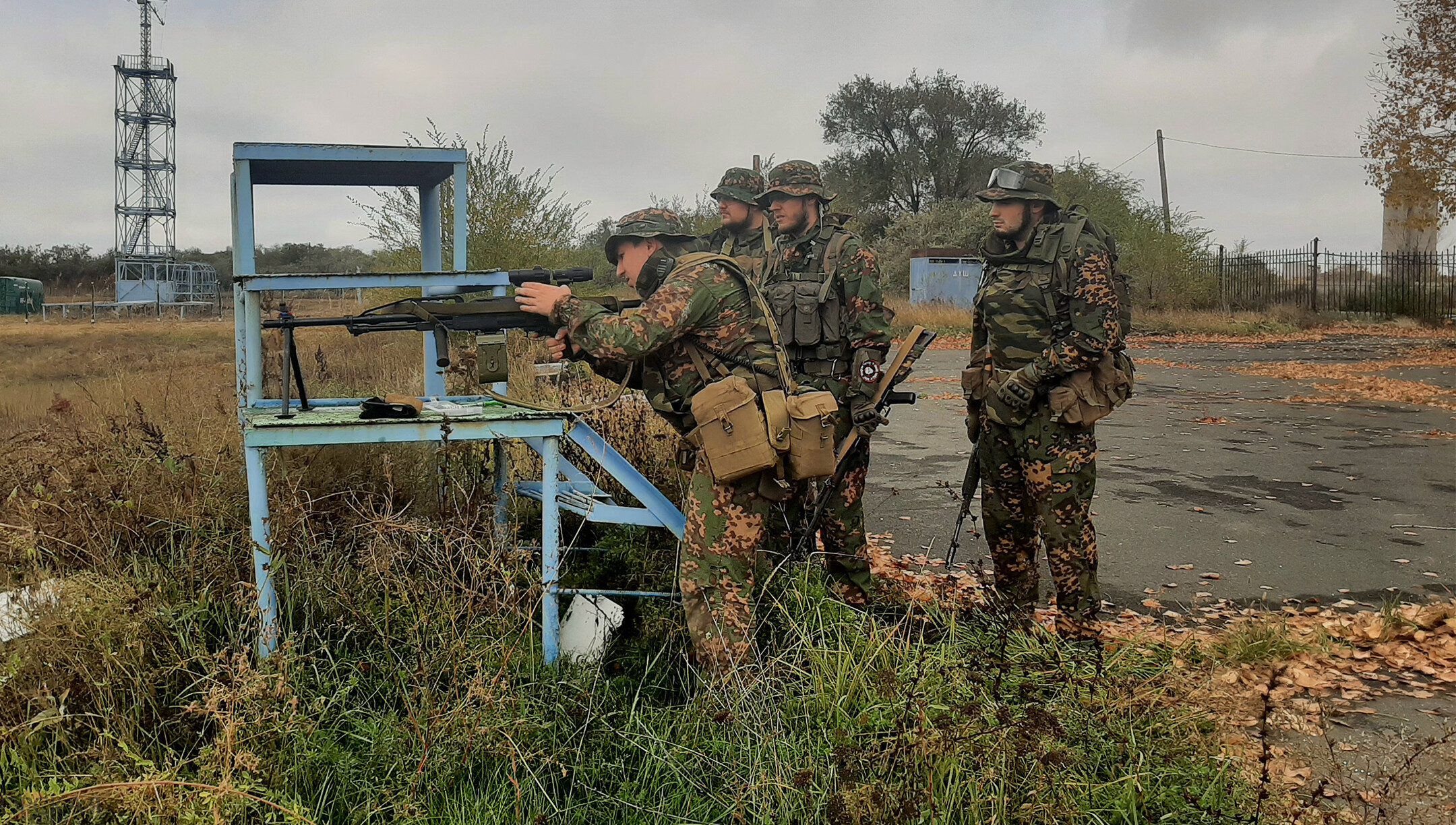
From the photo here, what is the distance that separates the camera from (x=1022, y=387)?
4148mm

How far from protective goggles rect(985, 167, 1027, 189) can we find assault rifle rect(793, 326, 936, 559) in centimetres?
73

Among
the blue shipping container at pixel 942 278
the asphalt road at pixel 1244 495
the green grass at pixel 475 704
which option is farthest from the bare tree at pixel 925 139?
the green grass at pixel 475 704

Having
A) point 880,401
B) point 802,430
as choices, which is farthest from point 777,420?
point 880,401

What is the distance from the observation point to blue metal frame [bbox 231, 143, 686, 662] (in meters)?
3.24

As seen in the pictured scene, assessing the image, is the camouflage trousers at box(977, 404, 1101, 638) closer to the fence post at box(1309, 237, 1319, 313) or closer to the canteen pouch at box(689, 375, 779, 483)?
the canteen pouch at box(689, 375, 779, 483)

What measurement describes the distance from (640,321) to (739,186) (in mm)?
2396

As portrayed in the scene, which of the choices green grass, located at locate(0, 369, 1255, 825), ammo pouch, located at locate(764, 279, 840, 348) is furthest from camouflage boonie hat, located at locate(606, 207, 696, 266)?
green grass, located at locate(0, 369, 1255, 825)

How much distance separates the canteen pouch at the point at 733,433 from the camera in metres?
3.43

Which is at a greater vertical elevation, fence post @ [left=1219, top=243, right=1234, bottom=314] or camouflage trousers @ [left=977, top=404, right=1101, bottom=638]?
fence post @ [left=1219, top=243, right=1234, bottom=314]

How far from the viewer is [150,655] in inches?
126

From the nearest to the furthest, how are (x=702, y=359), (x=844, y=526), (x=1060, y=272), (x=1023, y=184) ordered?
1. (x=702, y=359)
2. (x=1060, y=272)
3. (x=1023, y=184)
4. (x=844, y=526)

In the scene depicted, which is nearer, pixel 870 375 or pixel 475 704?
pixel 475 704

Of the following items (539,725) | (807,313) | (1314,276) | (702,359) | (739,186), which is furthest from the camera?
(1314,276)

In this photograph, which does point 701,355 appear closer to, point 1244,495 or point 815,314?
point 815,314
